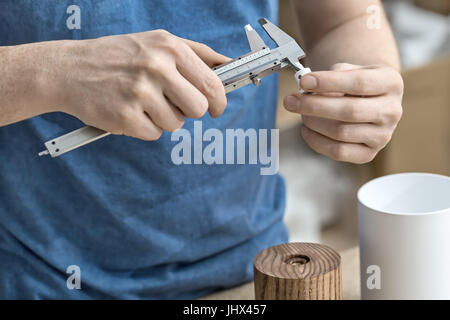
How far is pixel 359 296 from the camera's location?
0.72 m

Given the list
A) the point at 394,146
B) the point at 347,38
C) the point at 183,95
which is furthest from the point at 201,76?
the point at 394,146

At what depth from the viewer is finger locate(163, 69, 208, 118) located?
21.4 inches

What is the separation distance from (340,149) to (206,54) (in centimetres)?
18

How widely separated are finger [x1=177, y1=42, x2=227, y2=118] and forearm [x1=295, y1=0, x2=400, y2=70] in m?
0.25

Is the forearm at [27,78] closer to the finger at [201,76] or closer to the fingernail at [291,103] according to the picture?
the finger at [201,76]

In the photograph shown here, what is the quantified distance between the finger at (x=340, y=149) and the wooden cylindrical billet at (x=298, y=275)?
0.35 feet

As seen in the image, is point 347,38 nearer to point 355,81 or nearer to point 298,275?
point 355,81

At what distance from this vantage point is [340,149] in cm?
66

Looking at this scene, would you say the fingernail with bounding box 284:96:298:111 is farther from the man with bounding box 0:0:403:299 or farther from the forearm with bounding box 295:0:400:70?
the forearm with bounding box 295:0:400:70

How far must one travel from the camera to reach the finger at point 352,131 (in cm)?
65

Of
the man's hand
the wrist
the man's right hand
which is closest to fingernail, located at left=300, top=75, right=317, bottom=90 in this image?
the man's hand

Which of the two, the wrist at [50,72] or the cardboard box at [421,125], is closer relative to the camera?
the wrist at [50,72]

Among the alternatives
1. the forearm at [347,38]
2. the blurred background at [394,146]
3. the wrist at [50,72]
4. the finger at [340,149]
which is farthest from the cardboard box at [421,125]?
the wrist at [50,72]

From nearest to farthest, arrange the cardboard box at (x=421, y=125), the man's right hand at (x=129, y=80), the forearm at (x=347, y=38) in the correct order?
the man's right hand at (x=129, y=80) < the forearm at (x=347, y=38) < the cardboard box at (x=421, y=125)
